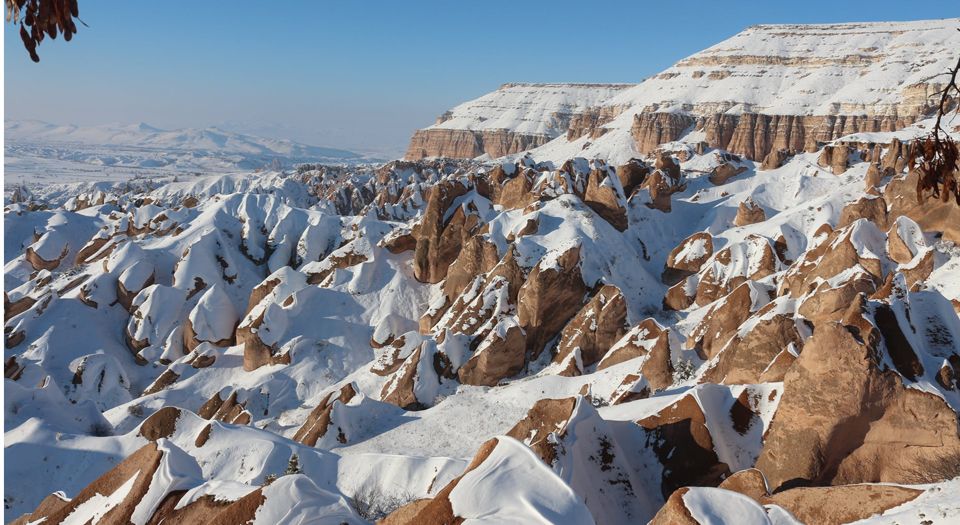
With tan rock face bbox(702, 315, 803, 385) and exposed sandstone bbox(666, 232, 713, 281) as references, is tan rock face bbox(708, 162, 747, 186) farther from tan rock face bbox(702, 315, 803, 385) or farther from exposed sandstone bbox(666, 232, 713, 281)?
tan rock face bbox(702, 315, 803, 385)

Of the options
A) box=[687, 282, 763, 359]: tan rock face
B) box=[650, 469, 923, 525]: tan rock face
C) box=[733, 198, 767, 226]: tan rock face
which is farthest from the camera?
box=[733, 198, 767, 226]: tan rock face

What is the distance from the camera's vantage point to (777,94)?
142m

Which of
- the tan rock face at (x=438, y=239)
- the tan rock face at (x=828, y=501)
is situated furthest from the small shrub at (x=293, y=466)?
the tan rock face at (x=438, y=239)

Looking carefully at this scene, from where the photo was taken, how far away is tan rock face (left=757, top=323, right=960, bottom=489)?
13266 mm

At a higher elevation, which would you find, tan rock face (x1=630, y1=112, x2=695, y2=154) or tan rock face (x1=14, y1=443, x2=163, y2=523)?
tan rock face (x1=630, y1=112, x2=695, y2=154)

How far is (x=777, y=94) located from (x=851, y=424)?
154 metres

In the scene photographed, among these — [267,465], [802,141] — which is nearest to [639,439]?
[267,465]

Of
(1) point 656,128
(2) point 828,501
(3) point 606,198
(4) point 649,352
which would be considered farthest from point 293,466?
(1) point 656,128

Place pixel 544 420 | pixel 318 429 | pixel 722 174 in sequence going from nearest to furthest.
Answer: pixel 544 420, pixel 318 429, pixel 722 174

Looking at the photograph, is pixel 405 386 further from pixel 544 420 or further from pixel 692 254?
pixel 692 254

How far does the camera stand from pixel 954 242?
28.3 metres

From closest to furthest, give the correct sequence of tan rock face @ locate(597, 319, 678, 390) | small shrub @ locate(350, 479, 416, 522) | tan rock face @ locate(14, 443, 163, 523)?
tan rock face @ locate(14, 443, 163, 523), small shrub @ locate(350, 479, 416, 522), tan rock face @ locate(597, 319, 678, 390)

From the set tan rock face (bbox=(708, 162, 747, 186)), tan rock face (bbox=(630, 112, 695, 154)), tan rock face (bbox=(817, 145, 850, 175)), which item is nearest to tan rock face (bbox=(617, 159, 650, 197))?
tan rock face (bbox=(708, 162, 747, 186))

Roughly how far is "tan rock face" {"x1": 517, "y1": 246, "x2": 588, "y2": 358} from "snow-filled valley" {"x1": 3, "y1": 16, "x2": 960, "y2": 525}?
17 cm
